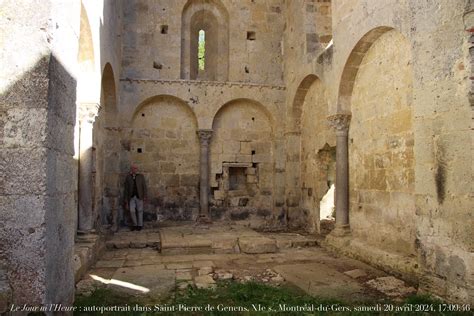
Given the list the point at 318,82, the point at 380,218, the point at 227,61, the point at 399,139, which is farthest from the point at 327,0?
the point at 380,218

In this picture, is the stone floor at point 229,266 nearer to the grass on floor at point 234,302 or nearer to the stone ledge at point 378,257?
the stone ledge at point 378,257

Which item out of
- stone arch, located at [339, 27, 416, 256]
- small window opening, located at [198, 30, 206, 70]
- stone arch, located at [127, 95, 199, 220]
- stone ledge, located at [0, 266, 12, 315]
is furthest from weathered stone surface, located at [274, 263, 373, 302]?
small window opening, located at [198, 30, 206, 70]

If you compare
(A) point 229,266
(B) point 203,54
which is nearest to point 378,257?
(A) point 229,266

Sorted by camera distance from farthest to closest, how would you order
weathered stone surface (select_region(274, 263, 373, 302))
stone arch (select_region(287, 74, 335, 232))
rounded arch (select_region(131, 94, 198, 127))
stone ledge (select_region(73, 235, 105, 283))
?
1. rounded arch (select_region(131, 94, 198, 127))
2. stone arch (select_region(287, 74, 335, 232))
3. stone ledge (select_region(73, 235, 105, 283))
4. weathered stone surface (select_region(274, 263, 373, 302))

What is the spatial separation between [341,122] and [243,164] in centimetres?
415

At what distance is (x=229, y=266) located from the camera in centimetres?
626

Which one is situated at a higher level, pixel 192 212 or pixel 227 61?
pixel 227 61

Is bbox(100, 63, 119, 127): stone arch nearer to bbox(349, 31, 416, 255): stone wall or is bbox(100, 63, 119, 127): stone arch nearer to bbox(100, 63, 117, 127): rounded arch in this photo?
bbox(100, 63, 117, 127): rounded arch

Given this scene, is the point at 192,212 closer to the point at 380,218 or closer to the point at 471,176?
the point at 380,218

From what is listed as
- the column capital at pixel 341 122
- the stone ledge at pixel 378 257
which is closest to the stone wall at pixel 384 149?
the column capital at pixel 341 122

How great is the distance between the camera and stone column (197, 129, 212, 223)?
10789mm

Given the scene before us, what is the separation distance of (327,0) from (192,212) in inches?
262

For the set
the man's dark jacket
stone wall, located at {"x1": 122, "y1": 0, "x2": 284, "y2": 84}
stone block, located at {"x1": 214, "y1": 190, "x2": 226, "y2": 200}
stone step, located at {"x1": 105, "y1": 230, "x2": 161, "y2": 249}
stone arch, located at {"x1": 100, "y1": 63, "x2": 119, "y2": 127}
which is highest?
stone wall, located at {"x1": 122, "y1": 0, "x2": 284, "y2": 84}

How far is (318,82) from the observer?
9.58 m
